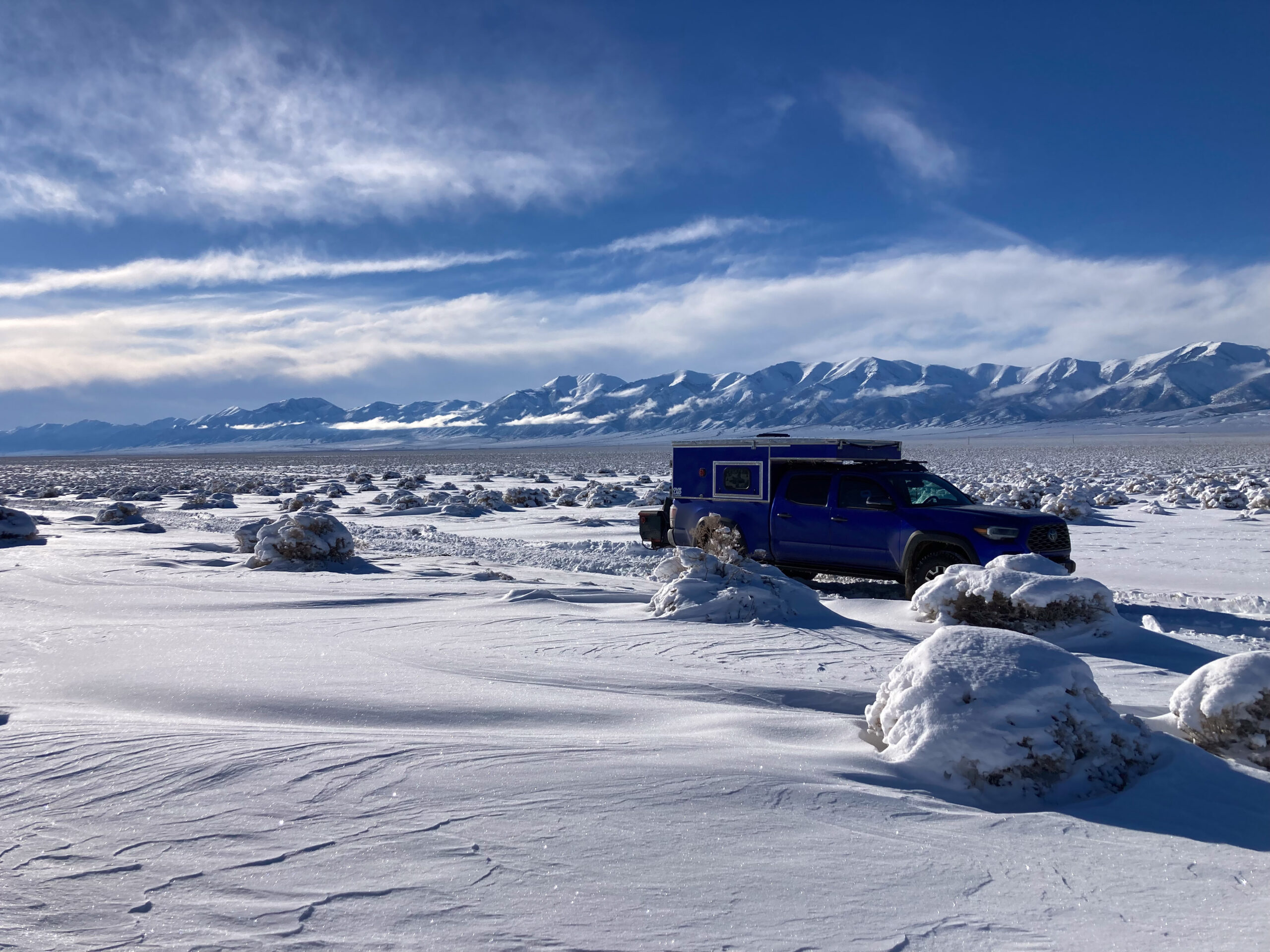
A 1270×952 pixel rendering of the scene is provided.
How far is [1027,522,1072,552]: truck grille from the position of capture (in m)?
8.52

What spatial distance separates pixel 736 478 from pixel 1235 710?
6.96 meters

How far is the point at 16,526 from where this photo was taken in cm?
1337

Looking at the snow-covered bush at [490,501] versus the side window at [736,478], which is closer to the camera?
the side window at [736,478]

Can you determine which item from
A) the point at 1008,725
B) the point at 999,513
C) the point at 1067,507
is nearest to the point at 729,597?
the point at 999,513

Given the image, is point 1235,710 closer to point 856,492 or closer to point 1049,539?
point 1049,539

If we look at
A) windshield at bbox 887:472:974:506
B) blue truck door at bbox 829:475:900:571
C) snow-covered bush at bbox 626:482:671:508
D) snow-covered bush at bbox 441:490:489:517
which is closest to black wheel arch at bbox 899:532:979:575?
blue truck door at bbox 829:475:900:571

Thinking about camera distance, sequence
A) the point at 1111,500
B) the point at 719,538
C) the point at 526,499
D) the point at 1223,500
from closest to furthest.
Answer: the point at 719,538
the point at 1223,500
the point at 1111,500
the point at 526,499

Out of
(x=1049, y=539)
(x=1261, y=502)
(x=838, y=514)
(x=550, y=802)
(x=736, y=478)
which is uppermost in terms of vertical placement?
(x=736, y=478)

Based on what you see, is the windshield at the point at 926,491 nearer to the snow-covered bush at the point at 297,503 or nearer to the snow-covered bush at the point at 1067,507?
the snow-covered bush at the point at 1067,507

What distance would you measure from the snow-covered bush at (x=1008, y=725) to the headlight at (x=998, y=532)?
4.65 metres

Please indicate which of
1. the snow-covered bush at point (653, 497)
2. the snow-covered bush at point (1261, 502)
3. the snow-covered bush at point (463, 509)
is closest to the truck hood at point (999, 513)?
the snow-covered bush at point (653, 497)

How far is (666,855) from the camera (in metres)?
2.88

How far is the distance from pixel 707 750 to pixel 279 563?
8593 mm

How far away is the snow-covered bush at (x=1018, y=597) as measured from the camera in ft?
22.5
